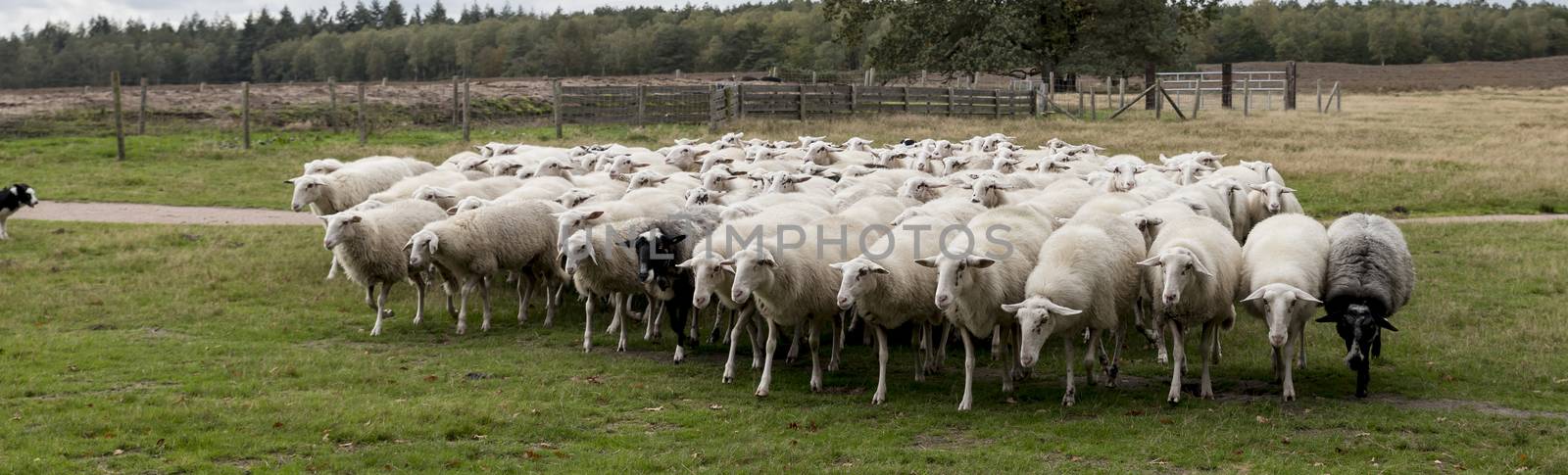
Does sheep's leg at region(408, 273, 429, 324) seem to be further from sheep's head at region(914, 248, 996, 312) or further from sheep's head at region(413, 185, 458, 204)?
sheep's head at region(914, 248, 996, 312)

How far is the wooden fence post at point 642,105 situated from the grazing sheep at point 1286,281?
24042 mm

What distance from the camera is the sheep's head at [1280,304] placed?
30.3 feet

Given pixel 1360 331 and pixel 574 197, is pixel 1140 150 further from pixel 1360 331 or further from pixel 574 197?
pixel 1360 331

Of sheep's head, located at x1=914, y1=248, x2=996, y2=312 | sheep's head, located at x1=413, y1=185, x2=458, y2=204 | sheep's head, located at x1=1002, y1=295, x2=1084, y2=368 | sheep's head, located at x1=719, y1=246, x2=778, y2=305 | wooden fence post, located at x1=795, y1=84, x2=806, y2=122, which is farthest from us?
wooden fence post, located at x1=795, y1=84, x2=806, y2=122

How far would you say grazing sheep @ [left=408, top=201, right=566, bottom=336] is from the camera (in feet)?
41.6

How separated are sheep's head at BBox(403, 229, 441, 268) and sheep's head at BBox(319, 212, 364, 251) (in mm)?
632

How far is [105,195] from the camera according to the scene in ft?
74.2

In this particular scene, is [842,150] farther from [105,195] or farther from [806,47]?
[806,47]

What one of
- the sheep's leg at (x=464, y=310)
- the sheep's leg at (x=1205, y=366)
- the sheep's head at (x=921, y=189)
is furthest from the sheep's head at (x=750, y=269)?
the sheep's head at (x=921, y=189)

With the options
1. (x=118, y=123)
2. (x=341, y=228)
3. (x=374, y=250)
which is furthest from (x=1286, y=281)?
(x=118, y=123)

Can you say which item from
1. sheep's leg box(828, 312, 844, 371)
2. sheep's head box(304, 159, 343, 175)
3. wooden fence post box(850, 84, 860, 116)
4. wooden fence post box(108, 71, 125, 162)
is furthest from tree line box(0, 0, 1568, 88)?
sheep's leg box(828, 312, 844, 371)

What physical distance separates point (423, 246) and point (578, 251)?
1.85m

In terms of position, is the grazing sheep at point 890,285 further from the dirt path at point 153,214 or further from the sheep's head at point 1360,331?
the dirt path at point 153,214

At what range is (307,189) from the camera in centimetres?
1652
